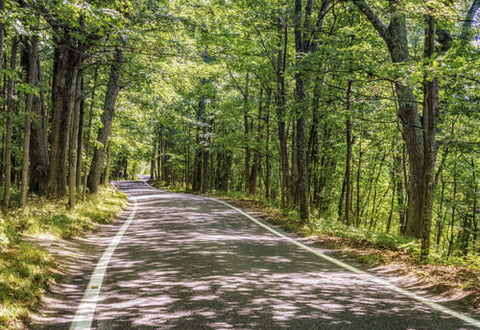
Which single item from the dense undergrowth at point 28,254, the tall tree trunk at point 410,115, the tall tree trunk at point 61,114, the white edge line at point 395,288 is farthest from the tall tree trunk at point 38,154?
the tall tree trunk at point 410,115

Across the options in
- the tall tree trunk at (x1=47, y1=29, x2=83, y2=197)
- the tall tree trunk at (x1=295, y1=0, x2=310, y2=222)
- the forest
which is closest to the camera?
the forest

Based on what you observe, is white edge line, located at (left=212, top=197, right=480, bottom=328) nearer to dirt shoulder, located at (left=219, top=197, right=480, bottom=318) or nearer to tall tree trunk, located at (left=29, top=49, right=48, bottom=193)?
dirt shoulder, located at (left=219, top=197, right=480, bottom=318)

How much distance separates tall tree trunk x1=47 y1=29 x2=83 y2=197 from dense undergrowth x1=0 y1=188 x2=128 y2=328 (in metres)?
1.90

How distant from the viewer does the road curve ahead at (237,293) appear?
3660 millimetres

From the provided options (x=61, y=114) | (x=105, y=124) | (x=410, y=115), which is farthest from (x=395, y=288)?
(x=105, y=124)

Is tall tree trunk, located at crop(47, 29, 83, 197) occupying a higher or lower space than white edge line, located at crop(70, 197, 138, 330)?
higher

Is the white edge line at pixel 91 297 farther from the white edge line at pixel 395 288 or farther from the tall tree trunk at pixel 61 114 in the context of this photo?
the tall tree trunk at pixel 61 114

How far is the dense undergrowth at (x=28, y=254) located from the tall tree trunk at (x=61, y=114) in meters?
1.90

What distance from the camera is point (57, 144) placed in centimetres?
1259

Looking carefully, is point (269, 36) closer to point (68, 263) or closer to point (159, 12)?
point (159, 12)

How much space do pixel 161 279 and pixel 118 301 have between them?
0.91 m

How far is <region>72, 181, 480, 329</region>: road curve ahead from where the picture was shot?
12.0ft

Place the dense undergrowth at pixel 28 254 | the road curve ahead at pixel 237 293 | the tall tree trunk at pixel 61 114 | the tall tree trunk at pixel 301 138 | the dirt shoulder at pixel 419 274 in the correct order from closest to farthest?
the road curve ahead at pixel 237 293
the dense undergrowth at pixel 28 254
the dirt shoulder at pixel 419 274
the tall tree trunk at pixel 301 138
the tall tree trunk at pixel 61 114

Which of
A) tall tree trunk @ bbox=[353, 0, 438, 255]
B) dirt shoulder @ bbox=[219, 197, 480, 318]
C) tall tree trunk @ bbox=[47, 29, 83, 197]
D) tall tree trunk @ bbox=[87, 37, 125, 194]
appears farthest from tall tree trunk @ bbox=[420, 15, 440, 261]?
tall tree trunk @ bbox=[87, 37, 125, 194]
